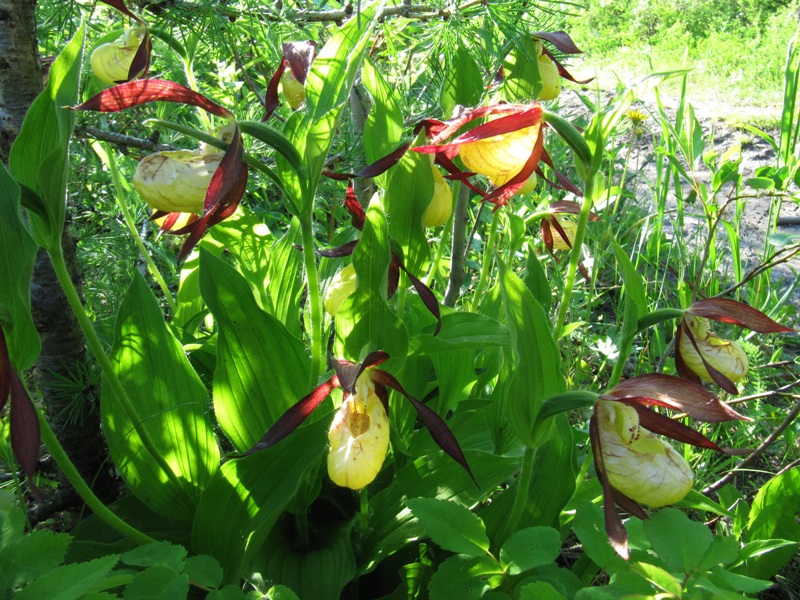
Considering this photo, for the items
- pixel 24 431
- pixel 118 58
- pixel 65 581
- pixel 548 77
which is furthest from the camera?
pixel 548 77

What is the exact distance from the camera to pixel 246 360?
105cm

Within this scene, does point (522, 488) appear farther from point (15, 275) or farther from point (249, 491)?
point (15, 275)

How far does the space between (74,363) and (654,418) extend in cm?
105

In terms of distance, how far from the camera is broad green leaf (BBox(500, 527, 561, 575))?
727 millimetres

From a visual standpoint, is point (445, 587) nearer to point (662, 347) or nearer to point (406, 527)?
point (406, 527)

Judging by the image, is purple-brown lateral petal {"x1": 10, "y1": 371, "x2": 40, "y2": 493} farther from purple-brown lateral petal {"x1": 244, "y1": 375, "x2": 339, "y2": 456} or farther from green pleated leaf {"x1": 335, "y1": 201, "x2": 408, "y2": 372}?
green pleated leaf {"x1": 335, "y1": 201, "x2": 408, "y2": 372}

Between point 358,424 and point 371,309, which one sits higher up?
point 371,309

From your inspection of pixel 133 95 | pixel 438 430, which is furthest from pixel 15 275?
pixel 438 430

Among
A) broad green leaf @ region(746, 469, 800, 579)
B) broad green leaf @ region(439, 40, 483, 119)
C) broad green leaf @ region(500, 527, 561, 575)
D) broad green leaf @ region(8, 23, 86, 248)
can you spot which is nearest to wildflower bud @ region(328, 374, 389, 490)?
broad green leaf @ region(500, 527, 561, 575)

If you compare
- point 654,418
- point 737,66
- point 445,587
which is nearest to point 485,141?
point 654,418

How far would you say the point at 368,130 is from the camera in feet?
3.59

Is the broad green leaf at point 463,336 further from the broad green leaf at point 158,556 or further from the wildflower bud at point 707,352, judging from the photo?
the broad green leaf at point 158,556

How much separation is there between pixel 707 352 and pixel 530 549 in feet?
1.70

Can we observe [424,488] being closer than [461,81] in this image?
Yes
